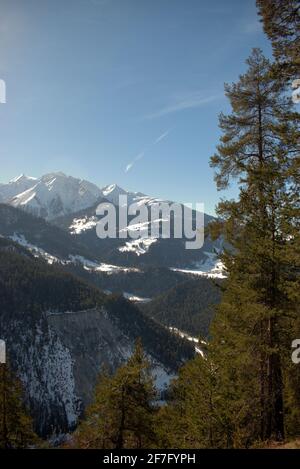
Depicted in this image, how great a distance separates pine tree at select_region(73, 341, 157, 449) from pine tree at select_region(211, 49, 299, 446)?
6.82 m

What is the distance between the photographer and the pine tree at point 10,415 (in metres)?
27.6

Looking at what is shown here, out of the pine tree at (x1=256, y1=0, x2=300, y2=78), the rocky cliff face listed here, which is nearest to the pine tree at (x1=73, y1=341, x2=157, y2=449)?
the pine tree at (x1=256, y1=0, x2=300, y2=78)

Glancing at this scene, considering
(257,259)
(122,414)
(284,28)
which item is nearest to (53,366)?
(122,414)

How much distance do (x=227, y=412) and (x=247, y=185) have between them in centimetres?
1099

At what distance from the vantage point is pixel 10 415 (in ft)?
92.0

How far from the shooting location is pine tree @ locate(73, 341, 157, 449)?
23.8 meters

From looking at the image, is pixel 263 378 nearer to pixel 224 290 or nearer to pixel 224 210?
pixel 224 290

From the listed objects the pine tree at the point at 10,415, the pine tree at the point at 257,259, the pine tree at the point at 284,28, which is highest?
the pine tree at the point at 284,28

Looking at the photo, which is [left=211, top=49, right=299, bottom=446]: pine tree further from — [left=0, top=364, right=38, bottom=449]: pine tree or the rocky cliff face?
the rocky cliff face

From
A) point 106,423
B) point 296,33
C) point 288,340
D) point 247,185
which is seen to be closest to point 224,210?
point 247,185

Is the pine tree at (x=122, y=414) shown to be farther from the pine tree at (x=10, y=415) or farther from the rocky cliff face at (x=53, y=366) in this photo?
the rocky cliff face at (x=53, y=366)

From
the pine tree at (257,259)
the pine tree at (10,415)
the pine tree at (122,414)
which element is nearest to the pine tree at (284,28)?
the pine tree at (257,259)

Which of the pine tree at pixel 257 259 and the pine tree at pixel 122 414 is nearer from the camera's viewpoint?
the pine tree at pixel 257 259

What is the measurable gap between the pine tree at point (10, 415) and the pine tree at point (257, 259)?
53.1ft
